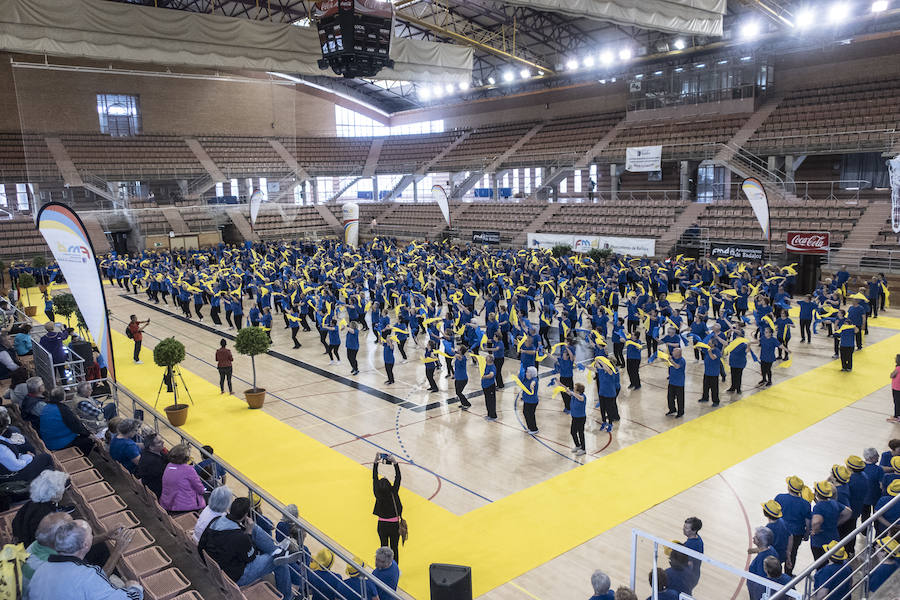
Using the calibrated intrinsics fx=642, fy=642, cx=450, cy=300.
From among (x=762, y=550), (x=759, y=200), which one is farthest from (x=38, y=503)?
(x=759, y=200)

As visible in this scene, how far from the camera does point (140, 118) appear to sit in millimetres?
44844

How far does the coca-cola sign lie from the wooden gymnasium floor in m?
7.67

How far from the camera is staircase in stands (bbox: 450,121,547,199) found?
144ft

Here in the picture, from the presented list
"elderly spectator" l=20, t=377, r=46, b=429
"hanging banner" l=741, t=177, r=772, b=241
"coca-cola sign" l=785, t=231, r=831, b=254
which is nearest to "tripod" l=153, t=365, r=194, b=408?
"elderly spectator" l=20, t=377, r=46, b=429

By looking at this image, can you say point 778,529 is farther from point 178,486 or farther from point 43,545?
point 43,545

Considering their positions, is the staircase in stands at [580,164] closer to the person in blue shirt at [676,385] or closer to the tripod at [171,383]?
the person in blue shirt at [676,385]

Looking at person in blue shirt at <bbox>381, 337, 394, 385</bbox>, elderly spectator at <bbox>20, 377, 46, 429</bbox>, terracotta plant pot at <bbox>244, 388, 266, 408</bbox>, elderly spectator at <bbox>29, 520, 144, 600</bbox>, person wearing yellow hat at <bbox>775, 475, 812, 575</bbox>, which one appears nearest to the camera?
elderly spectator at <bbox>29, 520, 144, 600</bbox>

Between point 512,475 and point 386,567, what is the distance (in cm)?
445

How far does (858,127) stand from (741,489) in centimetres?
2639

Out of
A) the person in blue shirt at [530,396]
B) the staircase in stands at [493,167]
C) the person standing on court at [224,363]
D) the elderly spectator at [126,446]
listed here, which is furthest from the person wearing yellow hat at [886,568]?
the staircase in stands at [493,167]

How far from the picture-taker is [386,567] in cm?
547

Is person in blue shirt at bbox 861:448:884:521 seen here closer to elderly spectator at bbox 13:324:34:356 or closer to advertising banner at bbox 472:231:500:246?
elderly spectator at bbox 13:324:34:356

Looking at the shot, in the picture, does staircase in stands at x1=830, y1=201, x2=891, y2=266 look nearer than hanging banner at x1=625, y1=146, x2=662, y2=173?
Yes

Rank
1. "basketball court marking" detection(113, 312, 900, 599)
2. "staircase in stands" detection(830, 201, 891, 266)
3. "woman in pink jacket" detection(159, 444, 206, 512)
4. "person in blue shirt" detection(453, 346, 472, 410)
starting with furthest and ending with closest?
"staircase in stands" detection(830, 201, 891, 266)
"person in blue shirt" detection(453, 346, 472, 410)
"basketball court marking" detection(113, 312, 900, 599)
"woman in pink jacket" detection(159, 444, 206, 512)
